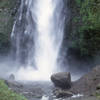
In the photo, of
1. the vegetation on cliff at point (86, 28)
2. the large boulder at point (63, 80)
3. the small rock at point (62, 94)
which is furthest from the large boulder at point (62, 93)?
the vegetation on cliff at point (86, 28)

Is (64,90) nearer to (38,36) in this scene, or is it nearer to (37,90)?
(37,90)

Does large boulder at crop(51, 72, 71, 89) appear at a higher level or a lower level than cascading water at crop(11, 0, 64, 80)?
lower

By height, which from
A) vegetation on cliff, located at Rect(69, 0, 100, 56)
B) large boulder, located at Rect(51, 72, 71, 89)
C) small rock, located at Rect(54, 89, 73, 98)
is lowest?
small rock, located at Rect(54, 89, 73, 98)

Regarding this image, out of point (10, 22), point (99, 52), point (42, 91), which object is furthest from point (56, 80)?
point (10, 22)

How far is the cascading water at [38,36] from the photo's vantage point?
75.0 feet

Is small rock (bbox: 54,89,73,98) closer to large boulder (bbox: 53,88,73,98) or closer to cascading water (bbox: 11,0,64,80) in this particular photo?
large boulder (bbox: 53,88,73,98)

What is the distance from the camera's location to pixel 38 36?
942 inches

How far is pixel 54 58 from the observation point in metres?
22.8

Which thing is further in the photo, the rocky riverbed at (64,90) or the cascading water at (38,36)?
the cascading water at (38,36)

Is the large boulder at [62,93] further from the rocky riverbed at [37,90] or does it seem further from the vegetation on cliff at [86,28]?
the vegetation on cliff at [86,28]

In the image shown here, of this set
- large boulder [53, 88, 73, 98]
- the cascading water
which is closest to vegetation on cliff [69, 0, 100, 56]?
the cascading water

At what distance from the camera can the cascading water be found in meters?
22.9

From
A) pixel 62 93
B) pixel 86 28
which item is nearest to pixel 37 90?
pixel 62 93

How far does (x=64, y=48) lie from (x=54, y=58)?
1276mm
